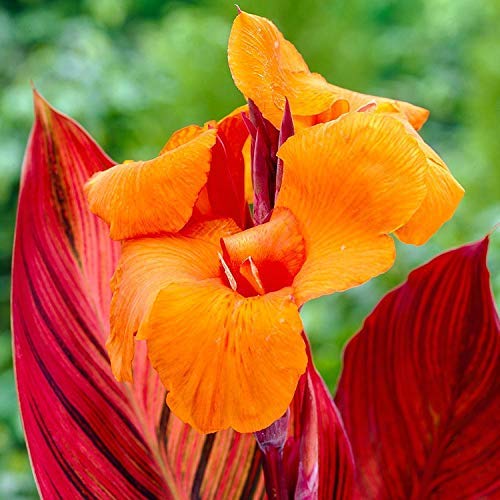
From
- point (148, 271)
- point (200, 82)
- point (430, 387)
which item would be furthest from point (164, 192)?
point (200, 82)

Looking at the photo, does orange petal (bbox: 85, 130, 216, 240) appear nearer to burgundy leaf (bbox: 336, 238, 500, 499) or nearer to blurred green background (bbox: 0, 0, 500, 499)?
burgundy leaf (bbox: 336, 238, 500, 499)

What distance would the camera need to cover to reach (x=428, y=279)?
56 centimetres

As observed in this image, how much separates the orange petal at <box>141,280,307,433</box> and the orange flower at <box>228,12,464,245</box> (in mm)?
90

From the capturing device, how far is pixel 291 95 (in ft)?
1.37

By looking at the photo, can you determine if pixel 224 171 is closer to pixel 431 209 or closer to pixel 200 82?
pixel 431 209

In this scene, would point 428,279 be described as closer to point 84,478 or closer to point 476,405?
point 476,405

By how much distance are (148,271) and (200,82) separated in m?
1.90

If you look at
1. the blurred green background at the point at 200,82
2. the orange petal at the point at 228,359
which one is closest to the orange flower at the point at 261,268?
the orange petal at the point at 228,359

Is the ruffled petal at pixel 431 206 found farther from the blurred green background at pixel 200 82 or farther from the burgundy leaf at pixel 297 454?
the blurred green background at pixel 200 82

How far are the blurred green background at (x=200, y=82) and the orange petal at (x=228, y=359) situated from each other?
0.66 metres

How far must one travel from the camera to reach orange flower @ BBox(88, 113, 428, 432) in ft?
1.11

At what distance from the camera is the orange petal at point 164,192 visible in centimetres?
39

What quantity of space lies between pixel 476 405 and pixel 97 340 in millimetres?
267

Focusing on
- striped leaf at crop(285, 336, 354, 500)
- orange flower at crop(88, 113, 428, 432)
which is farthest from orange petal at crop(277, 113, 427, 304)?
striped leaf at crop(285, 336, 354, 500)
